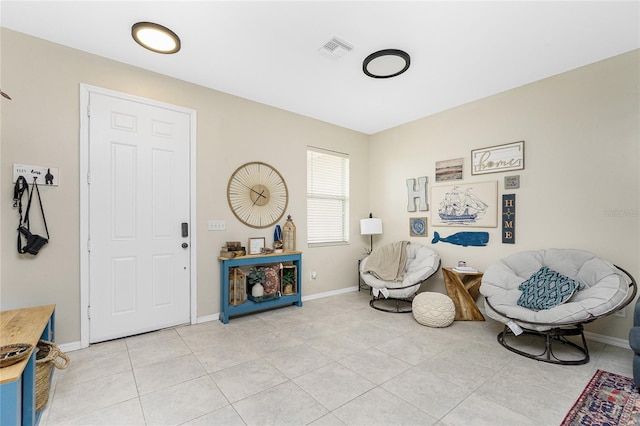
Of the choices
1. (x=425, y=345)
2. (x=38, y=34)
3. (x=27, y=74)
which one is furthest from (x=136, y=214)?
(x=425, y=345)

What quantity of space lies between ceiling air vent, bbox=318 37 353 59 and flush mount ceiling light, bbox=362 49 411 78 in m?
0.26

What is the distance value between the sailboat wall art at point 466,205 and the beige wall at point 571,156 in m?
0.10

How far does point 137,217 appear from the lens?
3004mm

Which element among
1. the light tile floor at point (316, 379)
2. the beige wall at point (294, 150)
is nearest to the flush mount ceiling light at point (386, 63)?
the beige wall at point (294, 150)

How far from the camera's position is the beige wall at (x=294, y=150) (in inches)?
99.3

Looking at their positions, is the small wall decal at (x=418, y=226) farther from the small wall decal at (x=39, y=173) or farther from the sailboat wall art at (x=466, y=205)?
the small wall decal at (x=39, y=173)

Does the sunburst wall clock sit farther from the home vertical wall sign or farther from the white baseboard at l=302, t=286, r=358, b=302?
the home vertical wall sign

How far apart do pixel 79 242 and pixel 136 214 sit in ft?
1.73

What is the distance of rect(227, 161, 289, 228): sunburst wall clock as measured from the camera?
12.1ft

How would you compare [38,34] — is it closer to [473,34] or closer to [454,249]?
[473,34]

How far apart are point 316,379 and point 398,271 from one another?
214cm

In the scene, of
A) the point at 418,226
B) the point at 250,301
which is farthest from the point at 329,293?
the point at 418,226

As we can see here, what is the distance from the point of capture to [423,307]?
11.0 feet

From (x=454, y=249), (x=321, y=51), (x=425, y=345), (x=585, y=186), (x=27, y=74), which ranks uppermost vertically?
(x=321, y=51)
